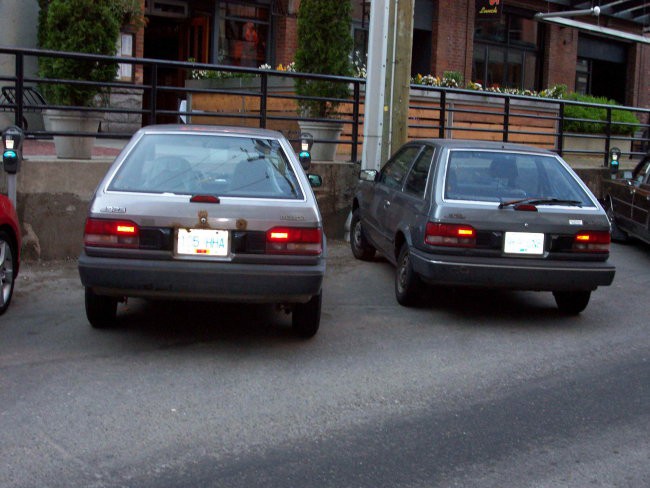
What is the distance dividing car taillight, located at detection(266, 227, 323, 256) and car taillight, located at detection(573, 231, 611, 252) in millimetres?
2496

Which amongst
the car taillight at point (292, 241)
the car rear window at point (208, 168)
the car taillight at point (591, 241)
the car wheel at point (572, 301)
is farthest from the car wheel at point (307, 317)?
the car wheel at point (572, 301)

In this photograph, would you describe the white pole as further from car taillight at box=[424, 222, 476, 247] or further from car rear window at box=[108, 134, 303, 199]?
car taillight at box=[424, 222, 476, 247]

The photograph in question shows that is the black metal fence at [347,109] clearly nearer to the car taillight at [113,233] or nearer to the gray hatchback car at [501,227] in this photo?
the gray hatchback car at [501,227]

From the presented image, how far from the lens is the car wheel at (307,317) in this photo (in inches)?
269

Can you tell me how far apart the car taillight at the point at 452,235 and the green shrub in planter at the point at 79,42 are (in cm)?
469

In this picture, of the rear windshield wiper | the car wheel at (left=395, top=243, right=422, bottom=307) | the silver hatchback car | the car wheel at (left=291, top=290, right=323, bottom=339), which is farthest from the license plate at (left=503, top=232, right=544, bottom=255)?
the silver hatchback car

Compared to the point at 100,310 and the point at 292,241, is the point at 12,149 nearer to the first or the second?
the point at 100,310

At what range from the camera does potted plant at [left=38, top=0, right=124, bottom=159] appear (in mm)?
10219

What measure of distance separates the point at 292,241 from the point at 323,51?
22.9 feet

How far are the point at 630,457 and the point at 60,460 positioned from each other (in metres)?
2.88

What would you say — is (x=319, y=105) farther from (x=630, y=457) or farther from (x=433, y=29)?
(x=433, y=29)

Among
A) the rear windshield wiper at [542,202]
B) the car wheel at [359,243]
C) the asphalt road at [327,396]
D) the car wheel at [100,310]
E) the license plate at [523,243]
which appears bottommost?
the asphalt road at [327,396]

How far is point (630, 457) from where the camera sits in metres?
4.82

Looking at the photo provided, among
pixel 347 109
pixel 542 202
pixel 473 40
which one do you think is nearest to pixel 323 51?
pixel 347 109
